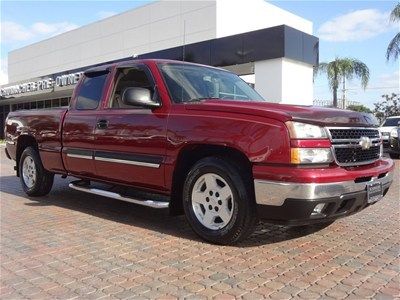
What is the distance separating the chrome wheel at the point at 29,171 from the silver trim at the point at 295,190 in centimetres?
454

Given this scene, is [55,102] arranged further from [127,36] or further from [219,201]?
[219,201]

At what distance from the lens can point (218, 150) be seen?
188 inches

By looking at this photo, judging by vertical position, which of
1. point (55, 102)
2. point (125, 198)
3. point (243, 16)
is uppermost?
point (243, 16)

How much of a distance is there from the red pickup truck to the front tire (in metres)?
0.01

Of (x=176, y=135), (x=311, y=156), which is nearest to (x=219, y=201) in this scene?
(x=176, y=135)

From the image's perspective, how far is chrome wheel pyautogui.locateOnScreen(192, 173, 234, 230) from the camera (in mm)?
4637

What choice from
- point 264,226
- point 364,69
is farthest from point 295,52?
point 264,226

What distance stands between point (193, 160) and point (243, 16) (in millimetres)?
21287

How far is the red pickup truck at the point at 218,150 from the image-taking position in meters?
4.20

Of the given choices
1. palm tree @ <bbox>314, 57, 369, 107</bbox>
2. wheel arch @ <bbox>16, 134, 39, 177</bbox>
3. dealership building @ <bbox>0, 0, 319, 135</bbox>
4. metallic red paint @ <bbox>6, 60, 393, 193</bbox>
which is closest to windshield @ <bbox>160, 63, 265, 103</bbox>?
metallic red paint @ <bbox>6, 60, 393, 193</bbox>

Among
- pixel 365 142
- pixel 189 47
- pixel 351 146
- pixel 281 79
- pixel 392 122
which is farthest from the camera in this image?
pixel 189 47

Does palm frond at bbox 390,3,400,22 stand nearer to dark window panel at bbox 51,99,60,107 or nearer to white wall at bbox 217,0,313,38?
white wall at bbox 217,0,313,38

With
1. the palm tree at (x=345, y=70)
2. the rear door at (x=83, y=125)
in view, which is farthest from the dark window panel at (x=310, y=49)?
the rear door at (x=83, y=125)

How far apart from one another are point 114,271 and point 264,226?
2068 millimetres
